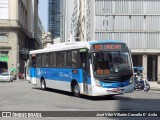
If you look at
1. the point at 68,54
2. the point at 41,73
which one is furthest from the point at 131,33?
the point at 68,54

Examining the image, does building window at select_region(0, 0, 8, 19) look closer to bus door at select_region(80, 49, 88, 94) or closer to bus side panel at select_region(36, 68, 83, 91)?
bus side panel at select_region(36, 68, 83, 91)

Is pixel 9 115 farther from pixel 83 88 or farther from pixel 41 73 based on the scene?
pixel 41 73

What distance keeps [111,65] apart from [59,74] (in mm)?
5695

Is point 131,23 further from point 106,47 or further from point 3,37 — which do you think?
point 106,47

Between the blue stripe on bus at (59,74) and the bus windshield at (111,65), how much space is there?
35.1 inches

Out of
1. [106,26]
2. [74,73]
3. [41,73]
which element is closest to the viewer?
[74,73]

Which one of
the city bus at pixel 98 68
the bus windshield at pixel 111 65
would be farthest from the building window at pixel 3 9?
the bus windshield at pixel 111 65

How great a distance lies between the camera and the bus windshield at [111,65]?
70.1 feet

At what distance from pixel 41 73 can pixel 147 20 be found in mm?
53836

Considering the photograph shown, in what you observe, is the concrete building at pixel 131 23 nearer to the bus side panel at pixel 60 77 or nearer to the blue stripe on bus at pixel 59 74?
the blue stripe on bus at pixel 59 74

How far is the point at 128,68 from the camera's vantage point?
2166cm

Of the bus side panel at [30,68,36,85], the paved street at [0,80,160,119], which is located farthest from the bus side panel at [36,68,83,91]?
the bus side panel at [30,68,36,85]

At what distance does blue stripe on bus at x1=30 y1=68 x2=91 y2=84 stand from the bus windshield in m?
0.89

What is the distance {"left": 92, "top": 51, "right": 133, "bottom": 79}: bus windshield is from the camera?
21.4 m
